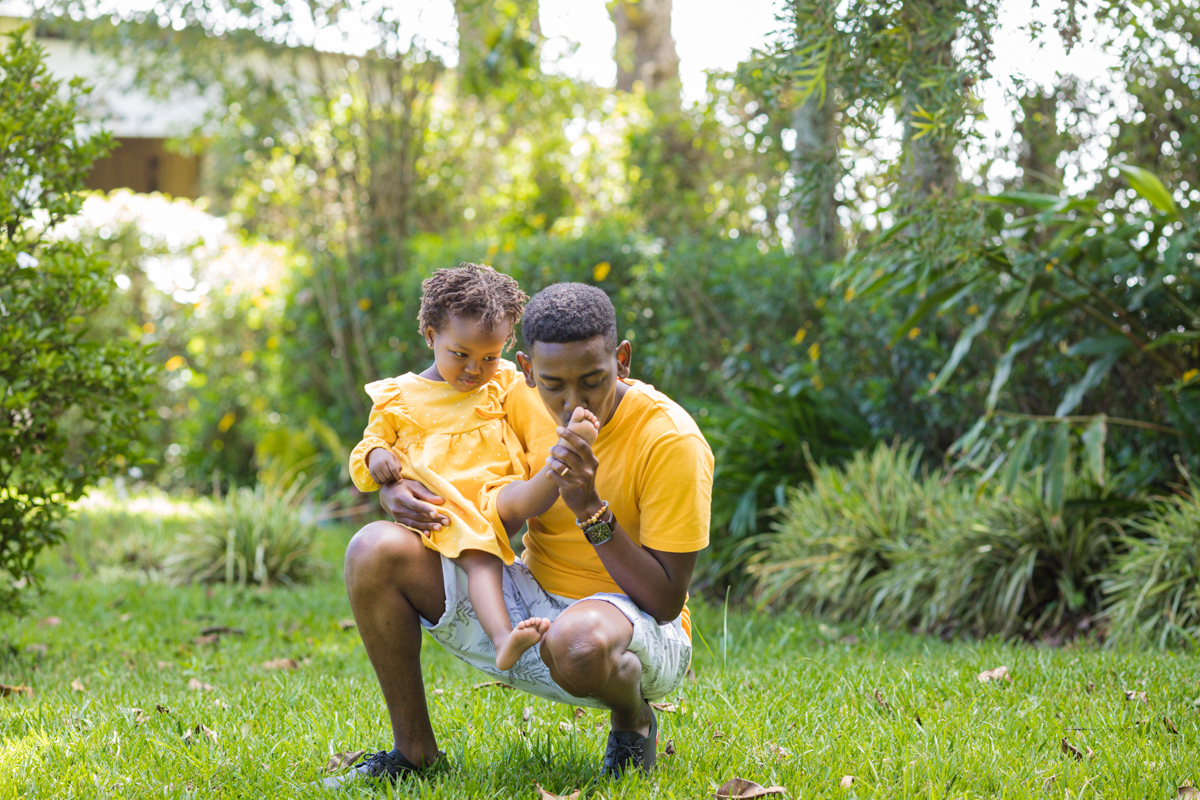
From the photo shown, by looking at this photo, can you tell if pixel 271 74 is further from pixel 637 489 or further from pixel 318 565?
pixel 637 489

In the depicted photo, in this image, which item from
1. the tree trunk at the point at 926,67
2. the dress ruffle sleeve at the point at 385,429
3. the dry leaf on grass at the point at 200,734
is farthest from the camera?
the tree trunk at the point at 926,67

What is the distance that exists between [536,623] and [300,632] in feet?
9.53

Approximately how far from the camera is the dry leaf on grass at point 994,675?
3338 mm

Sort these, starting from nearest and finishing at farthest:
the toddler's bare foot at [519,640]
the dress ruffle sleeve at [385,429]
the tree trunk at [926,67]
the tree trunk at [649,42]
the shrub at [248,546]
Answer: the toddler's bare foot at [519,640] < the dress ruffle sleeve at [385,429] < the tree trunk at [926,67] < the shrub at [248,546] < the tree trunk at [649,42]

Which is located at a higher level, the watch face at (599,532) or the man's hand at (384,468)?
the man's hand at (384,468)

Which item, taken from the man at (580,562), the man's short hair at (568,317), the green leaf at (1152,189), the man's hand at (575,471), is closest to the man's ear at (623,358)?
the man at (580,562)

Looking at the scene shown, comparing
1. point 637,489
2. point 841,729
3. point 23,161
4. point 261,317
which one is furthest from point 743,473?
point 261,317

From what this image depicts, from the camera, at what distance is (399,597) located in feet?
7.97

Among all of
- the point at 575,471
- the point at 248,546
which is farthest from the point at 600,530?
the point at 248,546

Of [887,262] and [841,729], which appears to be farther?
[887,262]

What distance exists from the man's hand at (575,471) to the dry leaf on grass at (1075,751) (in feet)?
4.82

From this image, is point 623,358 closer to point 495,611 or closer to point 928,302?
point 495,611

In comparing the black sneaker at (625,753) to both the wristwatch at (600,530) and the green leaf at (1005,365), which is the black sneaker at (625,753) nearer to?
the wristwatch at (600,530)

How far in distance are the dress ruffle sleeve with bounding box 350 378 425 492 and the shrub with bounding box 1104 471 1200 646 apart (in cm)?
303
